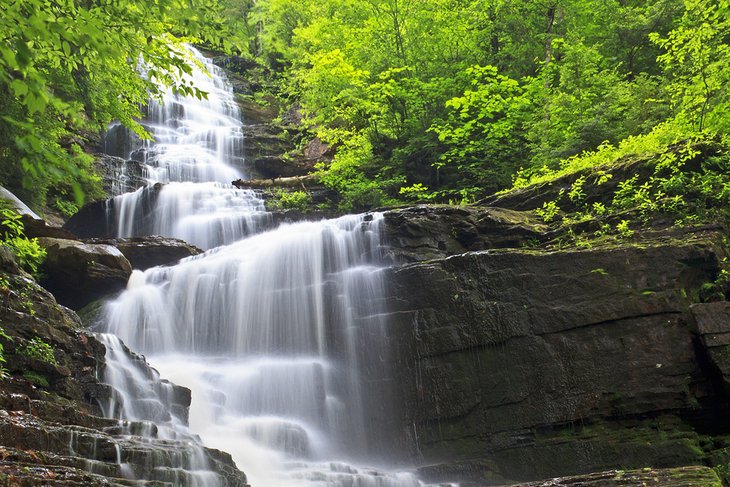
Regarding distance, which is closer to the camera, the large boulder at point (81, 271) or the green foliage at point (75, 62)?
the green foliage at point (75, 62)

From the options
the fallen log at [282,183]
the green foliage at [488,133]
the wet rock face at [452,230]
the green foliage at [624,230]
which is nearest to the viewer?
the green foliage at [624,230]

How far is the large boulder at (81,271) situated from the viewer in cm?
1024

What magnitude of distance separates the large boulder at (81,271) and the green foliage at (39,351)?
4.52 meters

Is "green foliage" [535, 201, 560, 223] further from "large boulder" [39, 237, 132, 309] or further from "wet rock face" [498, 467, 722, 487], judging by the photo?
"large boulder" [39, 237, 132, 309]

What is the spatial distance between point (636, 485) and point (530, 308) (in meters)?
3.17

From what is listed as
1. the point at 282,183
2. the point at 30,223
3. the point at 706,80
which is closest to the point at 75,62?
the point at 30,223

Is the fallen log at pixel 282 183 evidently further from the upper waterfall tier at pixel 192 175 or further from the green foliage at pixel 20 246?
the green foliage at pixel 20 246

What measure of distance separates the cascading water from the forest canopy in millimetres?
3211

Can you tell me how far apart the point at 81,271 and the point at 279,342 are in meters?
4.35

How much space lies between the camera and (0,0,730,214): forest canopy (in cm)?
1015

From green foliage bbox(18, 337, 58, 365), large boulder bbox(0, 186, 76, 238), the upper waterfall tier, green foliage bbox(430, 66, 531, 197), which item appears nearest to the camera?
green foliage bbox(18, 337, 58, 365)

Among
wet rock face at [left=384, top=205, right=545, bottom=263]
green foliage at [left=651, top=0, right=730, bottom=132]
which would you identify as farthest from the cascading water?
green foliage at [left=651, top=0, right=730, bottom=132]

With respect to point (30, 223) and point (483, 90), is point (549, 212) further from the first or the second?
point (30, 223)

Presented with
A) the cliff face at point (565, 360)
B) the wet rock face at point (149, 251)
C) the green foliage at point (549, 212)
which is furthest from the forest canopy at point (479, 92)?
the cliff face at point (565, 360)
